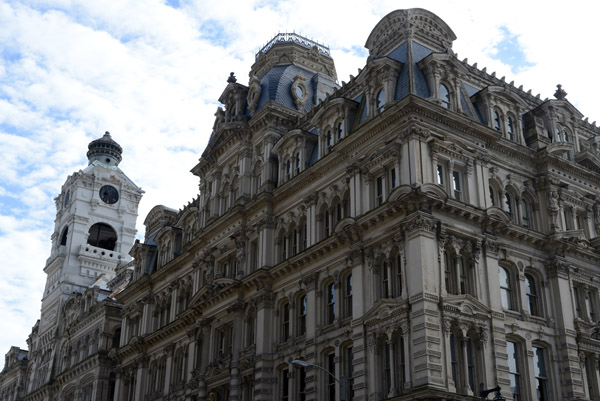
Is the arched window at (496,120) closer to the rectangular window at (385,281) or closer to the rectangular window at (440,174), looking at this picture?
the rectangular window at (440,174)

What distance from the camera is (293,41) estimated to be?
58719 millimetres

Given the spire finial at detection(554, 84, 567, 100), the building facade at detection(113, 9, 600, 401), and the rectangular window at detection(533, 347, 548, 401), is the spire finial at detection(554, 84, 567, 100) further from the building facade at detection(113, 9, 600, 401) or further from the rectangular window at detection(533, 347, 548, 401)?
the rectangular window at detection(533, 347, 548, 401)

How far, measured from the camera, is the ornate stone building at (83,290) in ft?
227

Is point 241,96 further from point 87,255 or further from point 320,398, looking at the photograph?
point 87,255

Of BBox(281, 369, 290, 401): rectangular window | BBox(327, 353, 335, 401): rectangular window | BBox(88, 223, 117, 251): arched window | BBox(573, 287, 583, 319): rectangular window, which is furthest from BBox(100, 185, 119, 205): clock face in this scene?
BBox(573, 287, 583, 319): rectangular window

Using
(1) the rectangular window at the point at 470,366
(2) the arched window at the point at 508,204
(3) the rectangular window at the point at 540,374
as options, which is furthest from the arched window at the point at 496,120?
(1) the rectangular window at the point at 470,366

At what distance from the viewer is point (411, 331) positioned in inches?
1316

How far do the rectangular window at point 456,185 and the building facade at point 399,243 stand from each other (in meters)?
0.08

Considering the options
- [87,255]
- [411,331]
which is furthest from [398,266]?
[87,255]

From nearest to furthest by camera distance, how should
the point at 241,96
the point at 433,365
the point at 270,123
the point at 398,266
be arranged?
the point at 433,365
the point at 398,266
the point at 270,123
the point at 241,96

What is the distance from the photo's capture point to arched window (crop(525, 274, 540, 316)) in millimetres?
39219

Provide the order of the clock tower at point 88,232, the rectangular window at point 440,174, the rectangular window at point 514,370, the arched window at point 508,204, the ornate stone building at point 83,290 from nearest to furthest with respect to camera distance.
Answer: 1. the rectangular window at point 514,370
2. the rectangular window at point 440,174
3. the arched window at point 508,204
4. the ornate stone building at point 83,290
5. the clock tower at point 88,232

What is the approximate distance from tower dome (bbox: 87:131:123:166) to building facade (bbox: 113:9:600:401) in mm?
48444

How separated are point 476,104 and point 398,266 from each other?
1238 cm
